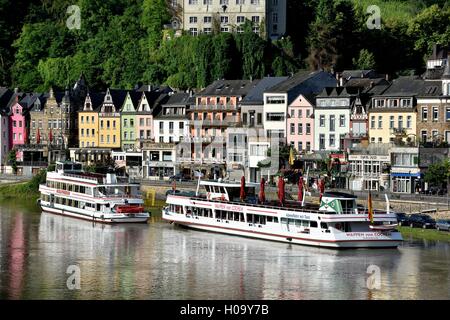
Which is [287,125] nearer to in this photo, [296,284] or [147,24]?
[147,24]

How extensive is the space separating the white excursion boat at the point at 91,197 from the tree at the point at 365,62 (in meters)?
30.8

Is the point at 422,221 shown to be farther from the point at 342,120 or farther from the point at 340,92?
the point at 340,92

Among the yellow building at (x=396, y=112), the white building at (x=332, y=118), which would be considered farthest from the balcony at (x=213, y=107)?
the yellow building at (x=396, y=112)

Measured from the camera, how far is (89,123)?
11800cm

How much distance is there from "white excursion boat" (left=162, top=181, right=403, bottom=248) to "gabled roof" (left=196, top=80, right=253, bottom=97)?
2646 cm

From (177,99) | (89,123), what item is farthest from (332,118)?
(89,123)

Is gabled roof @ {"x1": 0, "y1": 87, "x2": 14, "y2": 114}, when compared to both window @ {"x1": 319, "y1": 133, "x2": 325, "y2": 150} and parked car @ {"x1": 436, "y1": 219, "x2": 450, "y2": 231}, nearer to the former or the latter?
window @ {"x1": 319, "y1": 133, "x2": 325, "y2": 150}

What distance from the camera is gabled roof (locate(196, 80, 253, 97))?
10606cm

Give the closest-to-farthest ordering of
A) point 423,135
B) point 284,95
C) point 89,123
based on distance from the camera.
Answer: point 423,135 < point 284,95 < point 89,123

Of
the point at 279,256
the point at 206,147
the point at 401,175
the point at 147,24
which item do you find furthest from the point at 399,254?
the point at 147,24

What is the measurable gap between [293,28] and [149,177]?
81.5 ft

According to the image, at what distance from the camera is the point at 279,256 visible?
6594 centimetres

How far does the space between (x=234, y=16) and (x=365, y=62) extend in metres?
14.7

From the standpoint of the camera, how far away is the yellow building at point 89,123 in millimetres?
117438
